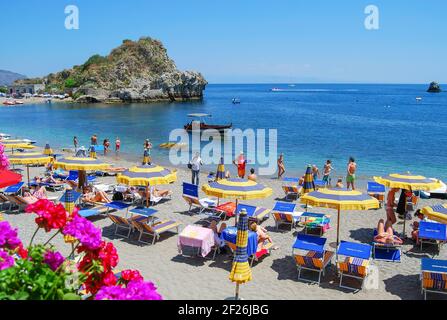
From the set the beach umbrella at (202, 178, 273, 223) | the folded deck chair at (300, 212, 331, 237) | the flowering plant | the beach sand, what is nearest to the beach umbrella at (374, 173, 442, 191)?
the beach sand

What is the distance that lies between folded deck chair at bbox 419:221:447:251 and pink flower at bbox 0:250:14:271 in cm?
952

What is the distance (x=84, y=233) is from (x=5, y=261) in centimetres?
64

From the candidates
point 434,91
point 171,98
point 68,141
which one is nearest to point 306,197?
point 68,141

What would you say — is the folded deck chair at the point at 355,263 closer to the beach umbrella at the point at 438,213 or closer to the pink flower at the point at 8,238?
the beach umbrella at the point at 438,213

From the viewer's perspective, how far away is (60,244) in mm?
10266

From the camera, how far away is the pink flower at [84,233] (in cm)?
358

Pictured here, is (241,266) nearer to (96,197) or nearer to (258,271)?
(258,271)

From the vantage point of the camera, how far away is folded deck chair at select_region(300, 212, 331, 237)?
1149 cm

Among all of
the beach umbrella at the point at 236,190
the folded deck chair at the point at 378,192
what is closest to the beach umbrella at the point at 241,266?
the beach umbrella at the point at 236,190

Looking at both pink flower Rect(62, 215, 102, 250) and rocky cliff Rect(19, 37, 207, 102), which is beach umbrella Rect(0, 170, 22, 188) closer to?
pink flower Rect(62, 215, 102, 250)

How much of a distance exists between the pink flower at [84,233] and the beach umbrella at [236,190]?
21.9ft

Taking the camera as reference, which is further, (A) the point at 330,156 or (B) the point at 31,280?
(A) the point at 330,156
